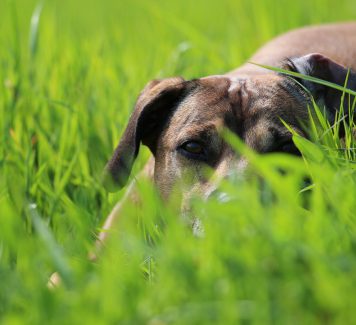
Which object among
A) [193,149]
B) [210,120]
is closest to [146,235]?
[193,149]

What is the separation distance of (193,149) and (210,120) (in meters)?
0.14

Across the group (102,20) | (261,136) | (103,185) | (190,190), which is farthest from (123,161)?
(102,20)

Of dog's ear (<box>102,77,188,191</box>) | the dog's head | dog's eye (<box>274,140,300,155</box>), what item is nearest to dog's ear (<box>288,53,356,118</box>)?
the dog's head

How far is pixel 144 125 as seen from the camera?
11.1 feet

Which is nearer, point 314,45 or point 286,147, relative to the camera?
point 286,147

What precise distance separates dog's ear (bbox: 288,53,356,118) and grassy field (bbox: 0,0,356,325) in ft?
2.08

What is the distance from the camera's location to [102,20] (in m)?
8.39

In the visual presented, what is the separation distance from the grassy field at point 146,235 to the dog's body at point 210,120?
0.23 m

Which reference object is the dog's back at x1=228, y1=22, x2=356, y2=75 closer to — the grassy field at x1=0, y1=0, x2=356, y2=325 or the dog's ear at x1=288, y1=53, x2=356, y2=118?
the dog's ear at x1=288, y1=53, x2=356, y2=118

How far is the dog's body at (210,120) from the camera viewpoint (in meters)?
3.04

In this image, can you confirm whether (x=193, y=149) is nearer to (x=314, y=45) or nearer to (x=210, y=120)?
(x=210, y=120)

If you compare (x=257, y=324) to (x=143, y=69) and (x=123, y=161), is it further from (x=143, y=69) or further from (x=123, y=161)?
(x=143, y=69)

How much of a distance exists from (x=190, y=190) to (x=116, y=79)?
1651 millimetres

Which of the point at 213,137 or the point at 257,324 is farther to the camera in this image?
the point at 213,137
